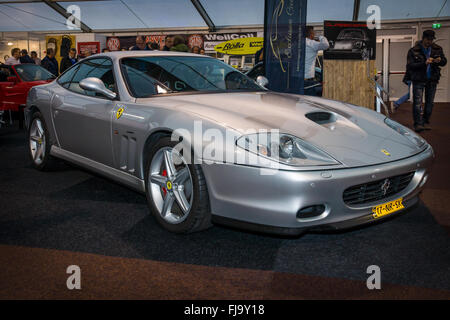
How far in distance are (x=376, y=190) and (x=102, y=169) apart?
85.2 inches

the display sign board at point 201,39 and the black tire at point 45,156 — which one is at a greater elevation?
the display sign board at point 201,39

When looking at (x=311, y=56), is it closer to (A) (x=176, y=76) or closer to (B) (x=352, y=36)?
(B) (x=352, y=36)

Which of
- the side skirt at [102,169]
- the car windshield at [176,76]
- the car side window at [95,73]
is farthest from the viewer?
the car side window at [95,73]

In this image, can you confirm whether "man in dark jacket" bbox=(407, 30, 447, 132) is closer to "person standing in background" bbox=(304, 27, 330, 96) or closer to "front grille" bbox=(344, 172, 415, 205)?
"person standing in background" bbox=(304, 27, 330, 96)

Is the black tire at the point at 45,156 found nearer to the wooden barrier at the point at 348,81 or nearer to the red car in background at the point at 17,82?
the red car in background at the point at 17,82

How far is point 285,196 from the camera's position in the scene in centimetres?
243

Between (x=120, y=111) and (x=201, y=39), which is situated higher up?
(x=201, y=39)

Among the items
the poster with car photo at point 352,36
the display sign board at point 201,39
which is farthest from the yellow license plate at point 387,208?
the display sign board at point 201,39

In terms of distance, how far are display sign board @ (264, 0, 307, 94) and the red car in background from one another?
5906 millimetres

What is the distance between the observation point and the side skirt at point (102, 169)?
334 cm

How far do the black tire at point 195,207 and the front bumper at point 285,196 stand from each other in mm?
63

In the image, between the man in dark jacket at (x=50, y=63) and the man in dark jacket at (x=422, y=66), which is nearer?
the man in dark jacket at (x=422, y=66)

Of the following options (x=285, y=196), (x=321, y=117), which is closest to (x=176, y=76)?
(x=321, y=117)

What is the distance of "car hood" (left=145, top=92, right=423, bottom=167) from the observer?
268 cm
